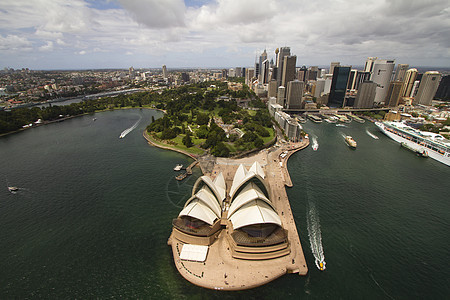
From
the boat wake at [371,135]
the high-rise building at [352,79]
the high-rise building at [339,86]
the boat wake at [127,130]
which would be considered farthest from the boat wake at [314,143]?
the high-rise building at [352,79]

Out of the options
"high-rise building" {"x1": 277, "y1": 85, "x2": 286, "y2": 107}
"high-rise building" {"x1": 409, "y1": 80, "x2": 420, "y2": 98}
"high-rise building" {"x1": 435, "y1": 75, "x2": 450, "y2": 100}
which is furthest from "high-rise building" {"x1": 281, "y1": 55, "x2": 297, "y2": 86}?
"high-rise building" {"x1": 435, "y1": 75, "x2": 450, "y2": 100}

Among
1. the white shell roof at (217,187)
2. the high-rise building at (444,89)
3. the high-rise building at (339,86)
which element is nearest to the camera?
the white shell roof at (217,187)

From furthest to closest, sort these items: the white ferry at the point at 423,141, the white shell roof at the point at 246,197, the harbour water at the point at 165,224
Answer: the white ferry at the point at 423,141, the white shell roof at the point at 246,197, the harbour water at the point at 165,224

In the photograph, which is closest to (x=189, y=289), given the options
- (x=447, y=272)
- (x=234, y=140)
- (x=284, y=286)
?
(x=284, y=286)

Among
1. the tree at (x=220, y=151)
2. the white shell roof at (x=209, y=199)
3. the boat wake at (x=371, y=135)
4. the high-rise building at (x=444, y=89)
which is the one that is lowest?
the boat wake at (x=371, y=135)

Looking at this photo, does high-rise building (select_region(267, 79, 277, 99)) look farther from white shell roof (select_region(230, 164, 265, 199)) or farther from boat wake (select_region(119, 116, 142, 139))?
white shell roof (select_region(230, 164, 265, 199))

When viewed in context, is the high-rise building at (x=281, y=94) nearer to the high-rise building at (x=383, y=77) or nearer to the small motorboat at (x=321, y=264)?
the high-rise building at (x=383, y=77)

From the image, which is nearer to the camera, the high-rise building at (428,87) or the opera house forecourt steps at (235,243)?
the opera house forecourt steps at (235,243)

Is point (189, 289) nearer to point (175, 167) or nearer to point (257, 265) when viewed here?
point (257, 265)
